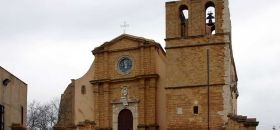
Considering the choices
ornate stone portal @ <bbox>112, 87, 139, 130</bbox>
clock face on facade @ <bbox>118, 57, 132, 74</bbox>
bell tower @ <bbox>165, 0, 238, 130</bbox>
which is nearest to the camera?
bell tower @ <bbox>165, 0, 238, 130</bbox>

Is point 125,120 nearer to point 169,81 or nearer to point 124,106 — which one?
point 124,106

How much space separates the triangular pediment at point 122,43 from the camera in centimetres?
3806

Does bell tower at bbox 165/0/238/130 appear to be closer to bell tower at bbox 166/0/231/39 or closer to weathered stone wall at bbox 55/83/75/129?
bell tower at bbox 166/0/231/39

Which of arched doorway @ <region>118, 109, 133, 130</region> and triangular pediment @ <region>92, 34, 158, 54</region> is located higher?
triangular pediment @ <region>92, 34, 158, 54</region>

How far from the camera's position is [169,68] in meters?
33.3

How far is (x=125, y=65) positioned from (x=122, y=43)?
1.37 meters

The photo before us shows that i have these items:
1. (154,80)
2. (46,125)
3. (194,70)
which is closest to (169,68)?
(194,70)

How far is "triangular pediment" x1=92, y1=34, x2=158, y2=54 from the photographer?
3806 cm

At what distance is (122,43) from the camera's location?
3859 cm

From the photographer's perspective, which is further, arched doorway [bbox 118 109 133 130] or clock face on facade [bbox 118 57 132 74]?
clock face on facade [bbox 118 57 132 74]

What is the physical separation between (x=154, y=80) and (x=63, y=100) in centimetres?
777

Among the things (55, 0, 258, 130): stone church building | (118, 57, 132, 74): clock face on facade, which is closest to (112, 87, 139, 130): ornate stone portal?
(55, 0, 258, 130): stone church building

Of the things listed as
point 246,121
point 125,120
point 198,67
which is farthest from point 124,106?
point 246,121

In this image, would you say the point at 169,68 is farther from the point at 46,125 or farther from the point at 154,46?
the point at 46,125
